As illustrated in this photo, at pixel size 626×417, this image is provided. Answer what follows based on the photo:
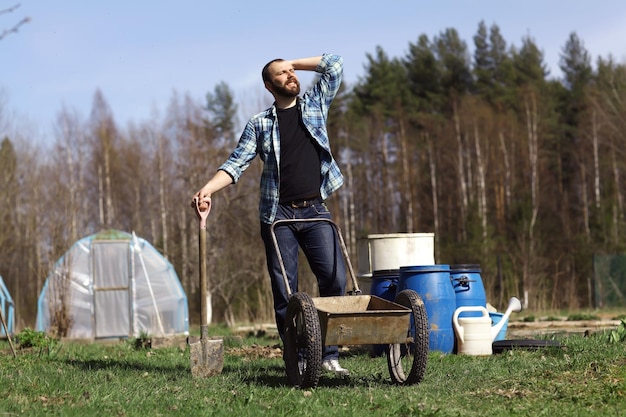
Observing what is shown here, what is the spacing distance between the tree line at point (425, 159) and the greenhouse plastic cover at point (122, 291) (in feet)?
43.9

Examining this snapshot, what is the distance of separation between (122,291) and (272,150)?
15.1 metres

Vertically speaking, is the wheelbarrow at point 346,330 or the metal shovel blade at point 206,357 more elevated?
the wheelbarrow at point 346,330

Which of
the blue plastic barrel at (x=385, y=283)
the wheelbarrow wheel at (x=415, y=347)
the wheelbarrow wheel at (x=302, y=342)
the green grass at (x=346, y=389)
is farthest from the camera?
the blue plastic barrel at (x=385, y=283)

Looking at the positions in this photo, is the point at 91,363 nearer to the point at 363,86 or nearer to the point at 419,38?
the point at 363,86

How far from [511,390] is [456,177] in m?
39.7

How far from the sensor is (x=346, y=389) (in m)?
5.56

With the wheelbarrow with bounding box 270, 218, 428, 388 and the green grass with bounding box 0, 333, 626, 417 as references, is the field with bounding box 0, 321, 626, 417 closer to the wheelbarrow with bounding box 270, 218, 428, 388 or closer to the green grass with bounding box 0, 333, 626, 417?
the green grass with bounding box 0, 333, 626, 417

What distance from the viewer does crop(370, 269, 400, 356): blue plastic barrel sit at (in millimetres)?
8234

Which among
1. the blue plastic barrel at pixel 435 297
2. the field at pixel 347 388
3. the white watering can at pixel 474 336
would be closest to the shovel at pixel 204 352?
the field at pixel 347 388

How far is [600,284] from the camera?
25.3 m

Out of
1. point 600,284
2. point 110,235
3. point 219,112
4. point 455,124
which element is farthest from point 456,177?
point 110,235

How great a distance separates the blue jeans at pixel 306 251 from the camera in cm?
620

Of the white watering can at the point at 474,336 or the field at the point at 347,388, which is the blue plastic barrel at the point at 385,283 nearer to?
the white watering can at the point at 474,336

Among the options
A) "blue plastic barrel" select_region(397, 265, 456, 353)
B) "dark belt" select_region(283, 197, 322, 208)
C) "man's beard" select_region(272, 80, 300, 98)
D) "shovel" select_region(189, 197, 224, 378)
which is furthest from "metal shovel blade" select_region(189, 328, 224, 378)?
"blue plastic barrel" select_region(397, 265, 456, 353)
